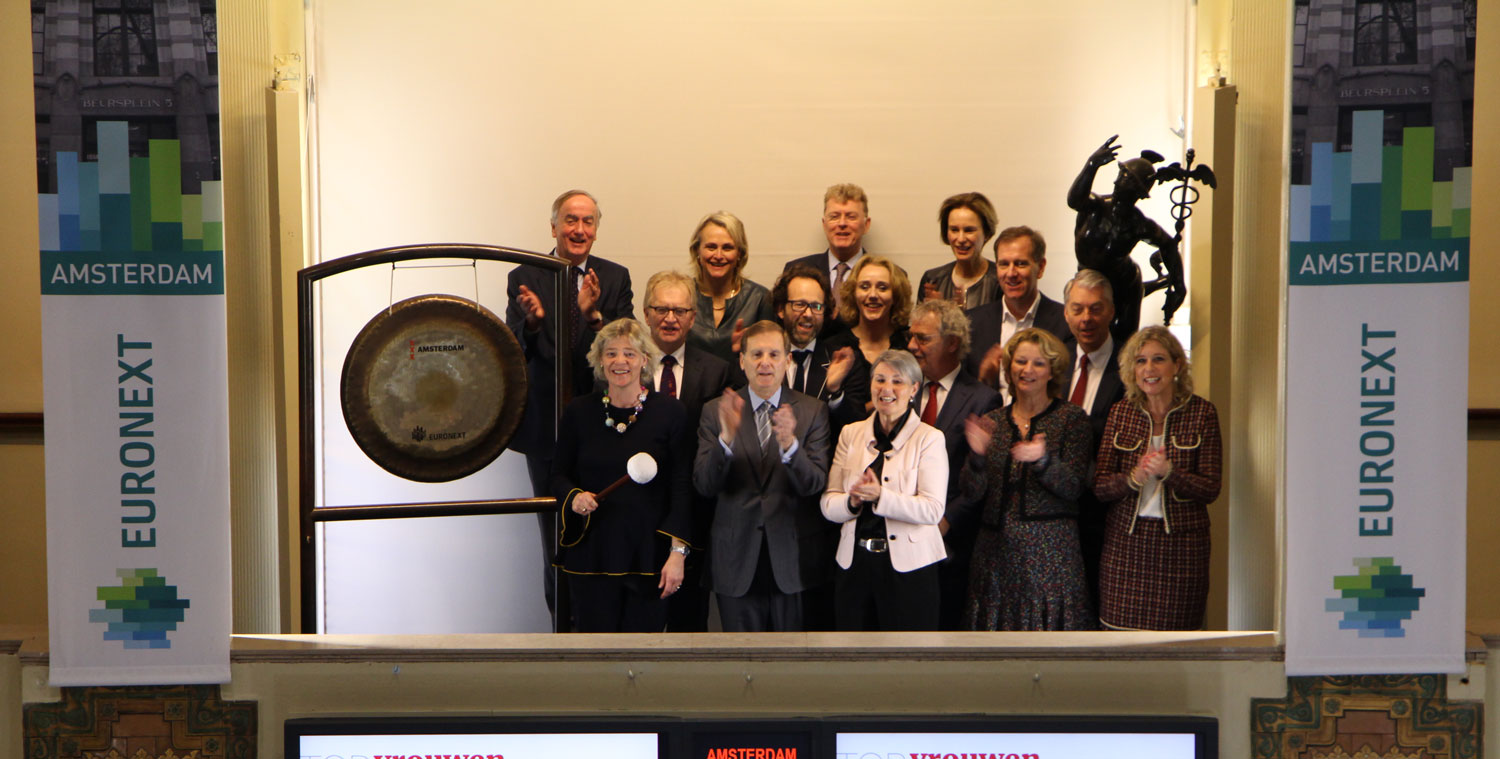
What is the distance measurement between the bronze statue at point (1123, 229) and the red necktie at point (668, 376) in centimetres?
166

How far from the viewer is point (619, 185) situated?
20.9ft

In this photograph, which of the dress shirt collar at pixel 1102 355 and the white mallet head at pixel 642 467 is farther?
the dress shirt collar at pixel 1102 355

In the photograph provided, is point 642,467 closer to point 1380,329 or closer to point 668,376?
point 668,376

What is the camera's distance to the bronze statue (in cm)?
525

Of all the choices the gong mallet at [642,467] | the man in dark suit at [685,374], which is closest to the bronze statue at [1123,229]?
the man in dark suit at [685,374]

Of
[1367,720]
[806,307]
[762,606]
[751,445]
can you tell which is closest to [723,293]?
[806,307]

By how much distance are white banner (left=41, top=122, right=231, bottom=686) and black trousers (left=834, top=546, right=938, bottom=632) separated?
2139mm

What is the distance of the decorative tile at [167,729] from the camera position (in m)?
4.32

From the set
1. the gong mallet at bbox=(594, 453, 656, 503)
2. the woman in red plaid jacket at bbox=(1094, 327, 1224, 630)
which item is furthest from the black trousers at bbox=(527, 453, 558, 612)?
the woman in red plaid jacket at bbox=(1094, 327, 1224, 630)

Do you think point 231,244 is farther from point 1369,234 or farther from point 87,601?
point 1369,234

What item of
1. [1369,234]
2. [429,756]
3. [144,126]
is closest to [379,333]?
[144,126]

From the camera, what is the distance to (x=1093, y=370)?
17.3 feet

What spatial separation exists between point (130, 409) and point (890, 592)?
8.48 feet

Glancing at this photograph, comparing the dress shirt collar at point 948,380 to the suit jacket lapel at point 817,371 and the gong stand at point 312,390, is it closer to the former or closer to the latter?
the suit jacket lapel at point 817,371
